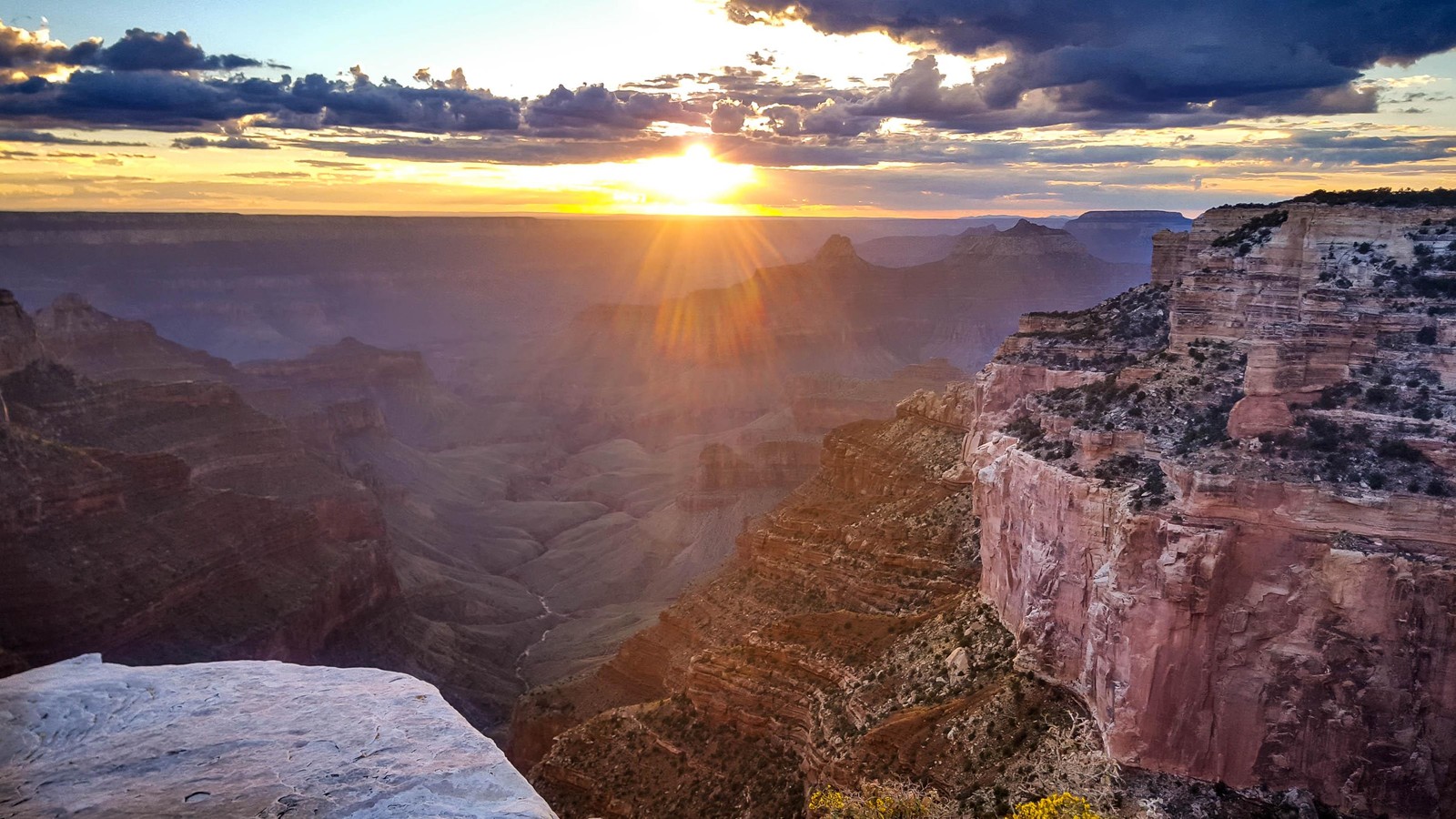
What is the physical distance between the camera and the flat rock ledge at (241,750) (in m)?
14.1

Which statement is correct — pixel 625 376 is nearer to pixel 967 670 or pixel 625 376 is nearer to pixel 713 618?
pixel 713 618

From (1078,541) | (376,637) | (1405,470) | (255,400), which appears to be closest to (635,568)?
(376,637)

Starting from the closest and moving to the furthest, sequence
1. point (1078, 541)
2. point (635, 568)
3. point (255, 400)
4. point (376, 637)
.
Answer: point (1078, 541), point (376, 637), point (635, 568), point (255, 400)

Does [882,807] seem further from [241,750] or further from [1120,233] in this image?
[1120,233]

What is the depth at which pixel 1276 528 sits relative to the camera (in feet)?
74.6

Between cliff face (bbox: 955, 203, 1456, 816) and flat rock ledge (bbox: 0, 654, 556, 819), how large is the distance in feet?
50.9

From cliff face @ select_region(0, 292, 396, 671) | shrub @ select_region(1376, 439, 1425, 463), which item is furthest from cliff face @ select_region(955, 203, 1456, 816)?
cliff face @ select_region(0, 292, 396, 671)

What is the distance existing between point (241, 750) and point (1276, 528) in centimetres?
2091

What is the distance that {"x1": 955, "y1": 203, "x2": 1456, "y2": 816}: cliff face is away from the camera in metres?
21.8

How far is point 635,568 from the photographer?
9369cm

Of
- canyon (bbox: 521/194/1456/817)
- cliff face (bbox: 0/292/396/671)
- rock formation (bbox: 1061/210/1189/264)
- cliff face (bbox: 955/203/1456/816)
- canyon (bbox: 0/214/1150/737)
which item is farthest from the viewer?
rock formation (bbox: 1061/210/1189/264)

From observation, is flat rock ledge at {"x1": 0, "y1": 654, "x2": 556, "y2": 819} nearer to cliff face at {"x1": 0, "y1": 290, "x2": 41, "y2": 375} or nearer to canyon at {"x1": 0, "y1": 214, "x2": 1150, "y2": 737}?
canyon at {"x1": 0, "y1": 214, "x2": 1150, "y2": 737}

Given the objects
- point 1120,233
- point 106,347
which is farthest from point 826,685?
point 1120,233

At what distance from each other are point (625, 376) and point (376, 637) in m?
119
